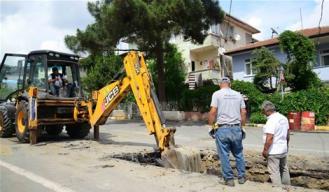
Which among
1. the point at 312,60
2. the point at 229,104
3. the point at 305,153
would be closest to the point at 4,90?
the point at 305,153

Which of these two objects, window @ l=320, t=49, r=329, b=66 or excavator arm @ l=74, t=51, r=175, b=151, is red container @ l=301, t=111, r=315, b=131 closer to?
window @ l=320, t=49, r=329, b=66

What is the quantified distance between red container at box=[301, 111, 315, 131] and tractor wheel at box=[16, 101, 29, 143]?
13.7 metres

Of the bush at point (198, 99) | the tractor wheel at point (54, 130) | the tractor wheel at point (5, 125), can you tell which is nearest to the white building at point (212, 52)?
the bush at point (198, 99)

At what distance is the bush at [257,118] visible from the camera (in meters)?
24.9

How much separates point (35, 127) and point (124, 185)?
297 inches

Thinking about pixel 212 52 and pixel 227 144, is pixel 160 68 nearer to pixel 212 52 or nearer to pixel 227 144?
pixel 212 52

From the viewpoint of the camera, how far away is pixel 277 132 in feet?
25.6

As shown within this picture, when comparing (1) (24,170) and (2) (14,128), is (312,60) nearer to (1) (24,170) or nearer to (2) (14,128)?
(2) (14,128)

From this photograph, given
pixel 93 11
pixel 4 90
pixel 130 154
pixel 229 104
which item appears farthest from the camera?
pixel 93 11

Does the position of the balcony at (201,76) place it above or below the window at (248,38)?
below

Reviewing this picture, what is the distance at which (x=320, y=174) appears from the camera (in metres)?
10.3

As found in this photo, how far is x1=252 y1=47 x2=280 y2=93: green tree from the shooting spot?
27.5 metres

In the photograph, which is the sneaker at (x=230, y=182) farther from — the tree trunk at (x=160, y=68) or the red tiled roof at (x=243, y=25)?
the red tiled roof at (x=243, y=25)

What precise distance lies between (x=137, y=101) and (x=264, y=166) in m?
3.60
